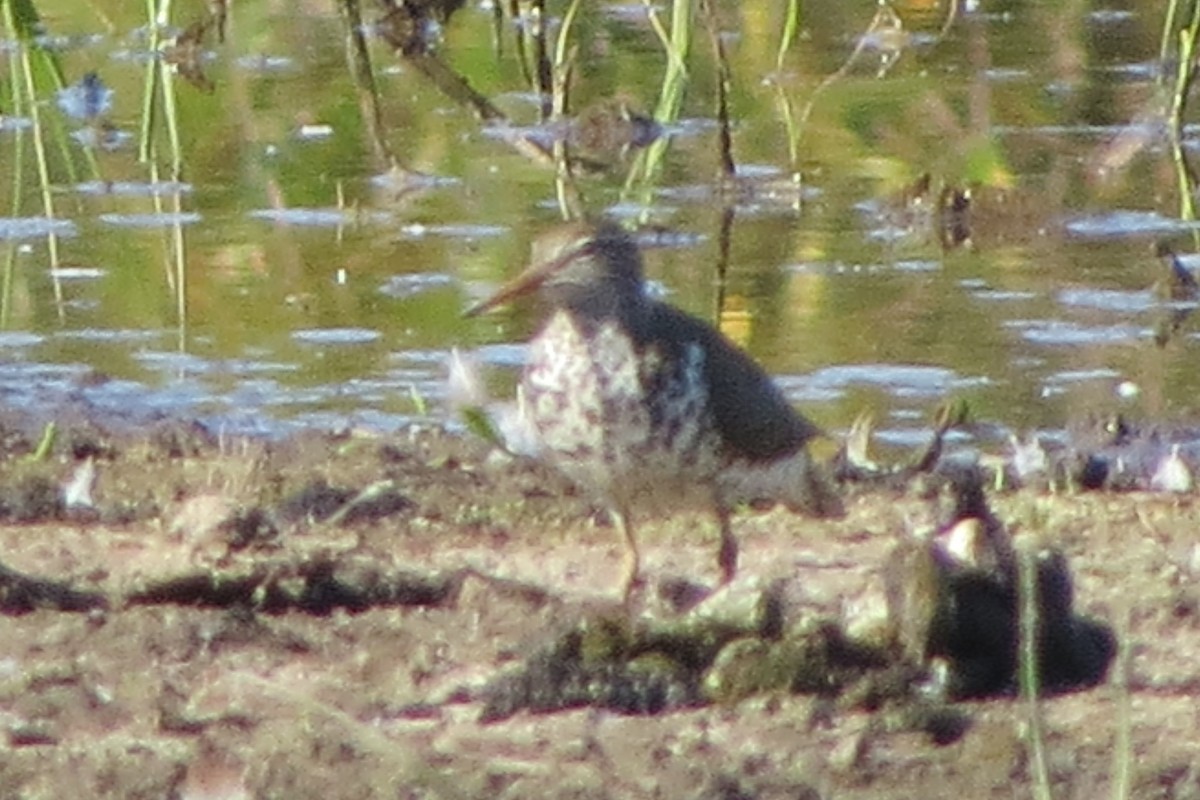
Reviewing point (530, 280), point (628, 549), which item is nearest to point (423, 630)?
point (628, 549)

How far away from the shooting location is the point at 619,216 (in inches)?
342

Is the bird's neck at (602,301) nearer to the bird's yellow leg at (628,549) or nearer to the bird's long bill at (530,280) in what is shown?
the bird's long bill at (530,280)

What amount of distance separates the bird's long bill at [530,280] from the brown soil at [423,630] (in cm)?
44

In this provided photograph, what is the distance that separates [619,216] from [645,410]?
3.16m

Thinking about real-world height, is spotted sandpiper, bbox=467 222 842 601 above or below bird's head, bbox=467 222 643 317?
below

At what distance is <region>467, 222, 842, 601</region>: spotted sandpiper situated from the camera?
5531 millimetres

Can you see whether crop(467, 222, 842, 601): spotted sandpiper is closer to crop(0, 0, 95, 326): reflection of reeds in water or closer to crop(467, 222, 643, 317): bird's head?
crop(467, 222, 643, 317): bird's head

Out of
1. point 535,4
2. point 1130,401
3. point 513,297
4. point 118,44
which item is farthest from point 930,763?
point 118,44

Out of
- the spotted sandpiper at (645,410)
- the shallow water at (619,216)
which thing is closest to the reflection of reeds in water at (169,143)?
the shallow water at (619,216)

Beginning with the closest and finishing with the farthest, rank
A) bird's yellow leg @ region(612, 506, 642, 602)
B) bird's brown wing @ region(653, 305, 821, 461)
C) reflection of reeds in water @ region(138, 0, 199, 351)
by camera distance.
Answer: bird's yellow leg @ region(612, 506, 642, 602)
bird's brown wing @ region(653, 305, 821, 461)
reflection of reeds in water @ region(138, 0, 199, 351)

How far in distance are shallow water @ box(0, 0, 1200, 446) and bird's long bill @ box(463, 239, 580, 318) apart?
1.04 m

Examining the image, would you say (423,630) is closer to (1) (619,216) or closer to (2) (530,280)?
(2) (530,280)

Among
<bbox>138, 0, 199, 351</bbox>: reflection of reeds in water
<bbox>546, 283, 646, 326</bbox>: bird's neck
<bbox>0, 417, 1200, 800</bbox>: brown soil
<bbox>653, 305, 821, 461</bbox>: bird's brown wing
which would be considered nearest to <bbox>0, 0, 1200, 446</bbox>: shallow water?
<bbox>138, 0, 199, 351</bbox>: reflection of reeds in water

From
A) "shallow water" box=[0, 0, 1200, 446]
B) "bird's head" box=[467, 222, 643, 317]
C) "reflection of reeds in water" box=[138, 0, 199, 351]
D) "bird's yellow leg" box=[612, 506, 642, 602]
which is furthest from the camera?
"reflection of reeds in water" box=[138, 0, 199, 351]
